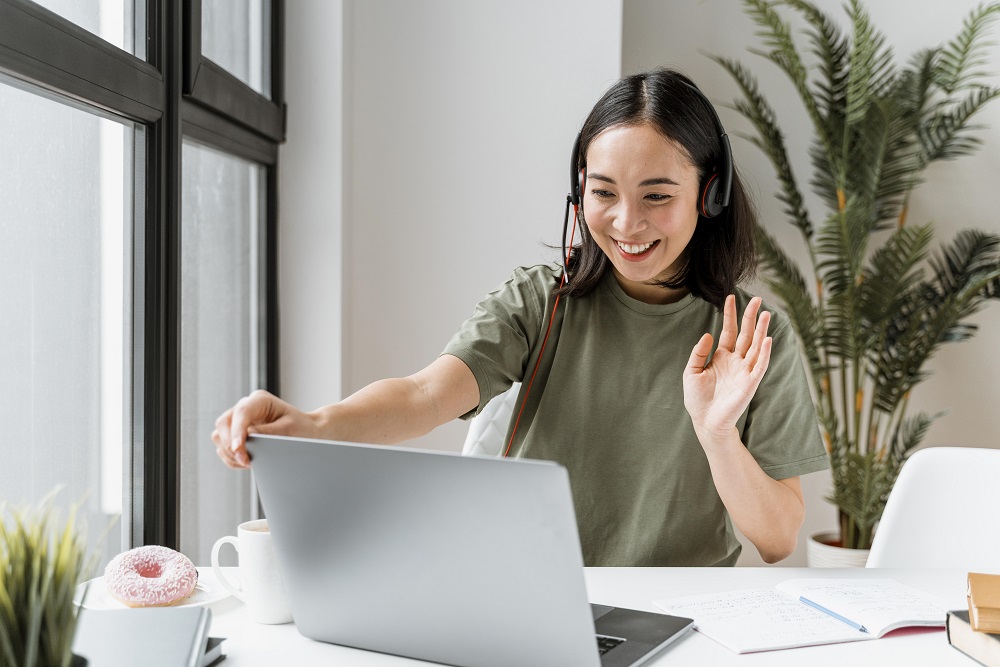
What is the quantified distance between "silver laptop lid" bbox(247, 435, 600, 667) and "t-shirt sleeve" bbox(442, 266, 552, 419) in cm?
55

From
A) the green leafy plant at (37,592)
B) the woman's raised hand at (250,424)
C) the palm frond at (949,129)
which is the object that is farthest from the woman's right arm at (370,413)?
the palm frond at (949,129)

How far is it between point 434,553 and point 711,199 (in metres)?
0.81

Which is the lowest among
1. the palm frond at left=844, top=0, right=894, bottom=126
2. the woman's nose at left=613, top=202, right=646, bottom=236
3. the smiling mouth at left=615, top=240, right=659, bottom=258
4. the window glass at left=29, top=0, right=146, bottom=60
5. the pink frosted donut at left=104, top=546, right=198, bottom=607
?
the pink frosted donut at left=104, top=546, right=198, bottom=607

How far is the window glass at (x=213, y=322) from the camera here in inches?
71.0

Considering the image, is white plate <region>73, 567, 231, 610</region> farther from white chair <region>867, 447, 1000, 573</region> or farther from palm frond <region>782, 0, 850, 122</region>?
palm frond <region>782, 0, 850, 122</region>

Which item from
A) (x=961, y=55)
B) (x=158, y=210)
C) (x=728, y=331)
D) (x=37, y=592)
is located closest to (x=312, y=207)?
(x=158, y=210)

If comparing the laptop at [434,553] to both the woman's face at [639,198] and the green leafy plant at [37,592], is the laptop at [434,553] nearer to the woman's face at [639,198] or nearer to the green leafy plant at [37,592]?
the green leafy plant at [37,592]

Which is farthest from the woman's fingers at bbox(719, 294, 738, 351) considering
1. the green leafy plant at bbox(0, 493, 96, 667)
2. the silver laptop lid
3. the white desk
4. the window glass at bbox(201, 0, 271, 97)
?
the window glass at bbox(201, 0, 271, 97)

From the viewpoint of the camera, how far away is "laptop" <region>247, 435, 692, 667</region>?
28.6 inches

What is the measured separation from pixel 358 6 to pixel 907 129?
177 centimetres

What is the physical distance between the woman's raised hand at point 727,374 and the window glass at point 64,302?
2.63 feet

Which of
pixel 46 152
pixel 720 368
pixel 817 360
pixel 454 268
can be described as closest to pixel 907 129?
pixel 817 360

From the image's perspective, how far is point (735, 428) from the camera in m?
1.25

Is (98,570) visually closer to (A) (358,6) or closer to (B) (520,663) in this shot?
(B) (520,663)
